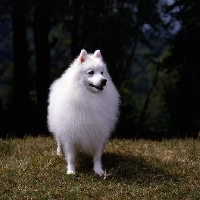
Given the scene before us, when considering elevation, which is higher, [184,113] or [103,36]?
[103,36]

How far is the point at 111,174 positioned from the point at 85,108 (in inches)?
41.8

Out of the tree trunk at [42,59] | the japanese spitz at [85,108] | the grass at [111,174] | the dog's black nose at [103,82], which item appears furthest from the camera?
the tree trunk at [42,59]

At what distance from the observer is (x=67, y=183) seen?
226 inches

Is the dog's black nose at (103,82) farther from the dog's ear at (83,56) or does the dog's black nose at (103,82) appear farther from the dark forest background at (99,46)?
the dark forest background at (99,46)

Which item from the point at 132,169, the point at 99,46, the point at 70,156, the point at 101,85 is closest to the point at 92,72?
the point at 101,85

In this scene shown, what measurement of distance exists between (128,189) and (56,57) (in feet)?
73.0

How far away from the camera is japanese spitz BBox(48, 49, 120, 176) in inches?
238

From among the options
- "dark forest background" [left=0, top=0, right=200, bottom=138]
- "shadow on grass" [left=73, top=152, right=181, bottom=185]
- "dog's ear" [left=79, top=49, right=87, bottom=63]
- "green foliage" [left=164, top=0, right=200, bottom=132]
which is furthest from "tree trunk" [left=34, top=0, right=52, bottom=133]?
"dog's ear" [left=79, top=49, right=87, bottom=63]

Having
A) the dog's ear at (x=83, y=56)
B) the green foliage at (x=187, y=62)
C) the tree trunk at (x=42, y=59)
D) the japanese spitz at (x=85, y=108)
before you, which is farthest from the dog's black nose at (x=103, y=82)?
the green foliage at (x=187, y=62)

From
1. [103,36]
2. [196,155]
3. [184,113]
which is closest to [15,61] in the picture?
[103,36]

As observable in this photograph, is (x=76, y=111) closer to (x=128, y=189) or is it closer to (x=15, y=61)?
(x=128, y=189)

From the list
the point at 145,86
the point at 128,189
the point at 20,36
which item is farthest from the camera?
the point at 145,86

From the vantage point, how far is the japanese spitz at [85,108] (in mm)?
6043

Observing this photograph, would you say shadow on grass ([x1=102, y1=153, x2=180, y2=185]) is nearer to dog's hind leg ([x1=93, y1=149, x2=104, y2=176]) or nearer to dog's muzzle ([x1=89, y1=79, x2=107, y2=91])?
dog's hind leg ([x1=93, y1=149, x2=104, y2=176])
